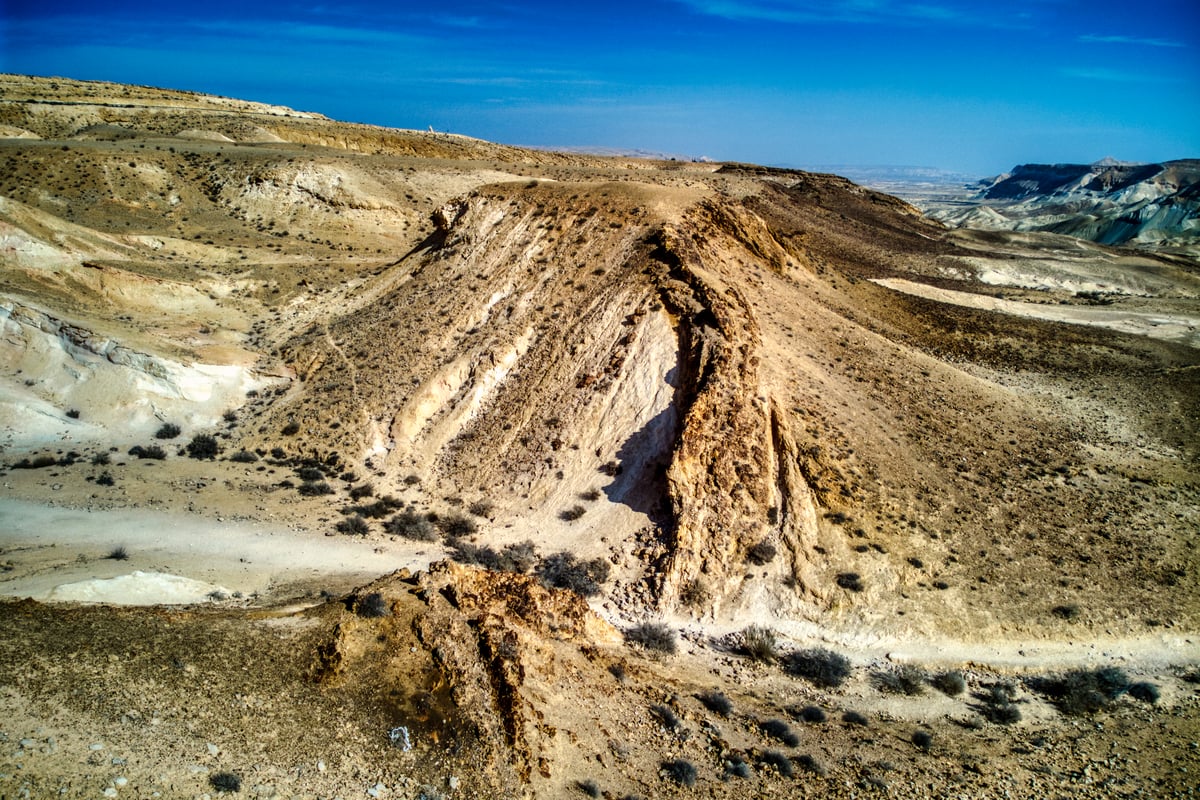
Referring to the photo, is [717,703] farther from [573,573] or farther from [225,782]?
[225,782]

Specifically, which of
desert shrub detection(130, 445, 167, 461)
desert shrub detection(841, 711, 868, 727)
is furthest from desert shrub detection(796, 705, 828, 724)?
desert shrub detection(130, 445, 167, 461)

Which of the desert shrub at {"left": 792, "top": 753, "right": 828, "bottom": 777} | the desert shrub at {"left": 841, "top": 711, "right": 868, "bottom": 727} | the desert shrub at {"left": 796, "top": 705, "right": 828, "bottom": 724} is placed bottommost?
the desert shrub at {"left": 841, "top": 711, "right": 868, "bottom": 727}

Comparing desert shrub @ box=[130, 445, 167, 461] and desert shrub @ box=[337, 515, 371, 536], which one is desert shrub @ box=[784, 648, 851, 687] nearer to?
desert shrub @ box=[337, 515, 371, 536]

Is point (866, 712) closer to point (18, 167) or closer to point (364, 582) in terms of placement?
point (364, 582)

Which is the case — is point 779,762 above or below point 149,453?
below

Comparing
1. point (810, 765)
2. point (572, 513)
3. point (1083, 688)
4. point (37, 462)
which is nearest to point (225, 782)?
point (810, 765)

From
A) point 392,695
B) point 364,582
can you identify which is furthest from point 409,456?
point 392,695
